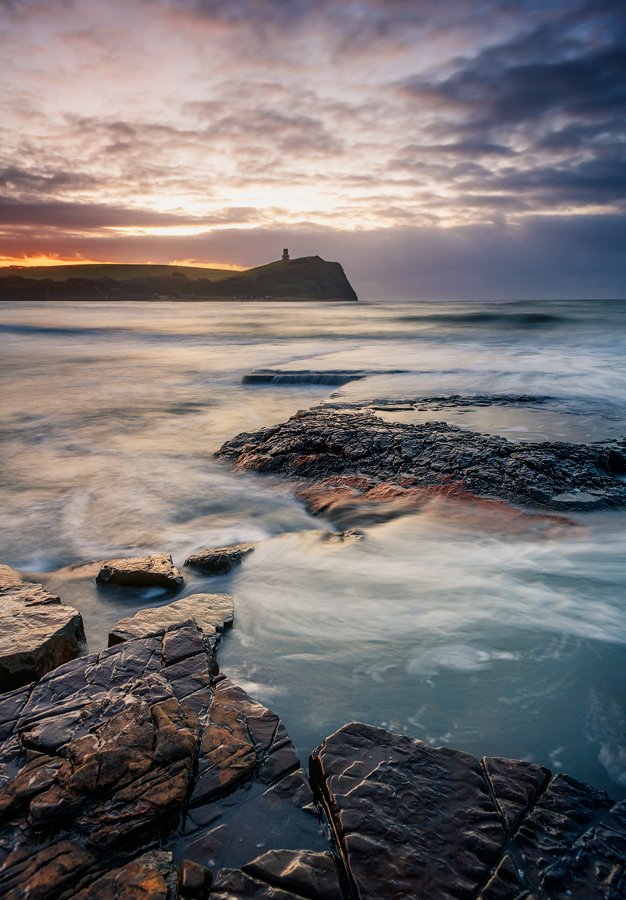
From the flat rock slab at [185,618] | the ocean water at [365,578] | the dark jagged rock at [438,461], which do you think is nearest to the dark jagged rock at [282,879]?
the ocean water at [365,578]

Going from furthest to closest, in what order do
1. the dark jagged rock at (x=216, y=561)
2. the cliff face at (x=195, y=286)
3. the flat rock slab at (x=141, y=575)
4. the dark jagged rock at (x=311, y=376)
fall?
A: the cliff face at (x=195, y=286) < the dark jagged rock at (x=311, y=376) < the dark jagged rock at (x=216, y=561) < the flat rock slab at (x=141, y=575)

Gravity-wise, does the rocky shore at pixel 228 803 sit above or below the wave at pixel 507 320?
below

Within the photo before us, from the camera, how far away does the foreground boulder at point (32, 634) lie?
2428 millimetres

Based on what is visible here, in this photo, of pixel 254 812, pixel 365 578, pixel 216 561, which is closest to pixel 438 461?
pixel 365 578

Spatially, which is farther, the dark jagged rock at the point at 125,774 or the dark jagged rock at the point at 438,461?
the dark jagged rock at the point at 438,461

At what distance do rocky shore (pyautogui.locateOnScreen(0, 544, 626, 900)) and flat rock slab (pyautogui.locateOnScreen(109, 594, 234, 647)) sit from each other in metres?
0.46

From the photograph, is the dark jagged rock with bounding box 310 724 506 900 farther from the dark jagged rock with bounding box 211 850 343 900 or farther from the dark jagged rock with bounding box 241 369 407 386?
the dark jagged rock with bounding box 241 369 407 386

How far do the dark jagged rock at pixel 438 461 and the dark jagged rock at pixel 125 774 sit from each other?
3.26 meters

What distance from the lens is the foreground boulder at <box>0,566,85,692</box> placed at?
2.43 metres

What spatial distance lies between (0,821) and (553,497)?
4645 millimetres

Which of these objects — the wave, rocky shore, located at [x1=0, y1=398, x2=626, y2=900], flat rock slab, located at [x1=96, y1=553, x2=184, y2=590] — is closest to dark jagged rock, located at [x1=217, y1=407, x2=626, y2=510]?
flat rock slab, located at [x1=96, y1=553, x2=184, y2=590]

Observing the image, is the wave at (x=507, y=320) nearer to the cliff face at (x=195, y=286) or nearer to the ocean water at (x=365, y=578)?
the ocean water at (x=365, y=578)

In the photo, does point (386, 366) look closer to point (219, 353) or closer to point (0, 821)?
point (219, 353)

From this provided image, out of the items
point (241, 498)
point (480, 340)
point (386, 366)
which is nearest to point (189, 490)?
point (241, 498)
